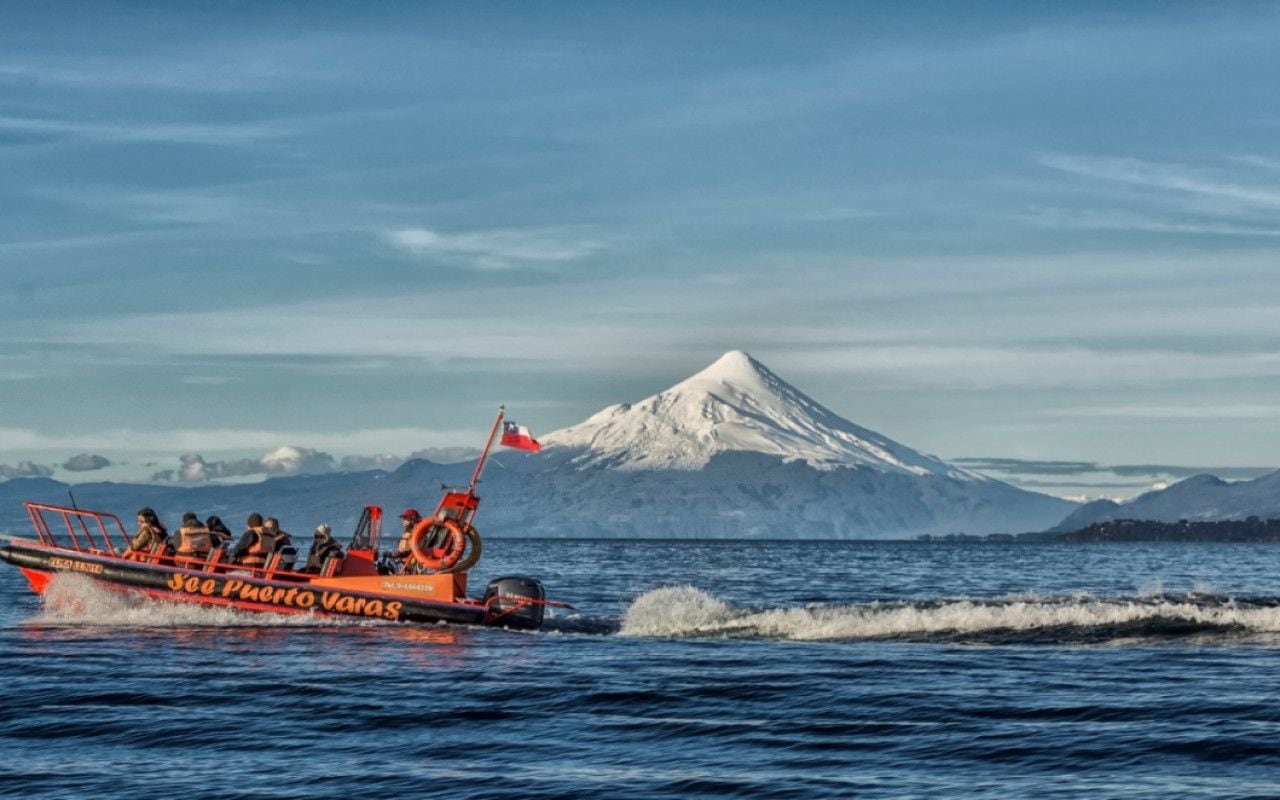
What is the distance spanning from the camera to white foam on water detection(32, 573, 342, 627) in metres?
38.8

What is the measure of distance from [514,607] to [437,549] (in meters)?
2.30

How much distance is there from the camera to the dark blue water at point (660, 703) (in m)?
19.8

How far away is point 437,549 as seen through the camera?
39062 millimetres

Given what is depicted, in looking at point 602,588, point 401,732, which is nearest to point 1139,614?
point 401,732

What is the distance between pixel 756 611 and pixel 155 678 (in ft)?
56.6

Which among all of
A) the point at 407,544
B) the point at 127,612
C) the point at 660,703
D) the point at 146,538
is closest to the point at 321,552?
the point at 407,544

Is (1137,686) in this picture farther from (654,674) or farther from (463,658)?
(463,658)

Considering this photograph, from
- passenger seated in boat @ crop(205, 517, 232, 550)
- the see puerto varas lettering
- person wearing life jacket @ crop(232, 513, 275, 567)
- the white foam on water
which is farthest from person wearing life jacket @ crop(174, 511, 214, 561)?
the white foam on water

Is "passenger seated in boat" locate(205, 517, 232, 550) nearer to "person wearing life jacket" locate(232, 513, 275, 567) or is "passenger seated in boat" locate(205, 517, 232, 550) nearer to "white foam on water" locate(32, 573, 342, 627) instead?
"person wearing life jacket" locate(232, 513, 275, 567)

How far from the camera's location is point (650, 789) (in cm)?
1920

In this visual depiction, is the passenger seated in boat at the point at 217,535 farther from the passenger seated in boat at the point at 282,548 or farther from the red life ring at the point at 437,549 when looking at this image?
the red life ring at the point at 437,549

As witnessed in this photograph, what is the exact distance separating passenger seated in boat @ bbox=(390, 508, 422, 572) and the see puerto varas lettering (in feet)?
4.26

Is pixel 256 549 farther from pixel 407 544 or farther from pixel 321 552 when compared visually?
pixel 407 544

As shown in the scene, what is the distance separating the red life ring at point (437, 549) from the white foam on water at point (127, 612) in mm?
2470
